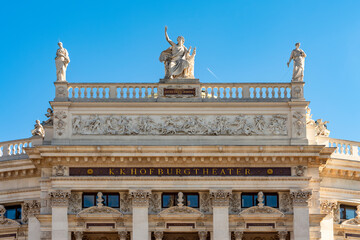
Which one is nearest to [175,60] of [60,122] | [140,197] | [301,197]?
[60,122]

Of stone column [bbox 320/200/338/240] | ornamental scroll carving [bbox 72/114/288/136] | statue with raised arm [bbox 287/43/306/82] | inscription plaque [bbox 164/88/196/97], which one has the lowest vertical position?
stone column [bbox 320/200/338/240]

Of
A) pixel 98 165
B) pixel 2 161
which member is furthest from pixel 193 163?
pixel 2 161

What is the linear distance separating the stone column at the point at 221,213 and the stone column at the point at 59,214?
6.61 metres

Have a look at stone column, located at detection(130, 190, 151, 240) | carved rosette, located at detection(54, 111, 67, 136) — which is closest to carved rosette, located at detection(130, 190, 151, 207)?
stone column, located at detection(130, 190, 151, 240)

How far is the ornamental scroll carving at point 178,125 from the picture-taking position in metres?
49.0

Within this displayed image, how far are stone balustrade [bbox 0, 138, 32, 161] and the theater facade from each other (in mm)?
2115

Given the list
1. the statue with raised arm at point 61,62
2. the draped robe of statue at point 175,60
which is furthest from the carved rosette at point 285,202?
the statue with raised arm at point 61,62

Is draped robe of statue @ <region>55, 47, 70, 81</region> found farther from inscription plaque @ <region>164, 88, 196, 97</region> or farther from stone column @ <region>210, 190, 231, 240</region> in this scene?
stone column @ <region>210, 190, 231, 240</region>

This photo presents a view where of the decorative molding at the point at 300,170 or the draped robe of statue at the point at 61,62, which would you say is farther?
the draped robe of statue at the point at 61,62

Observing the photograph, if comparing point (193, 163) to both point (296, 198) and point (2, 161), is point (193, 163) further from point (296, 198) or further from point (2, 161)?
point (2, 161)

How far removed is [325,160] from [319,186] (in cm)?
122

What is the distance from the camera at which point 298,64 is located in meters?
49.9

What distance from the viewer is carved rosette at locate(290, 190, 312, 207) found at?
1886 inches

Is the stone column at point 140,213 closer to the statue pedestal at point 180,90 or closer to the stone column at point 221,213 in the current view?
the stone column at point 221,213
